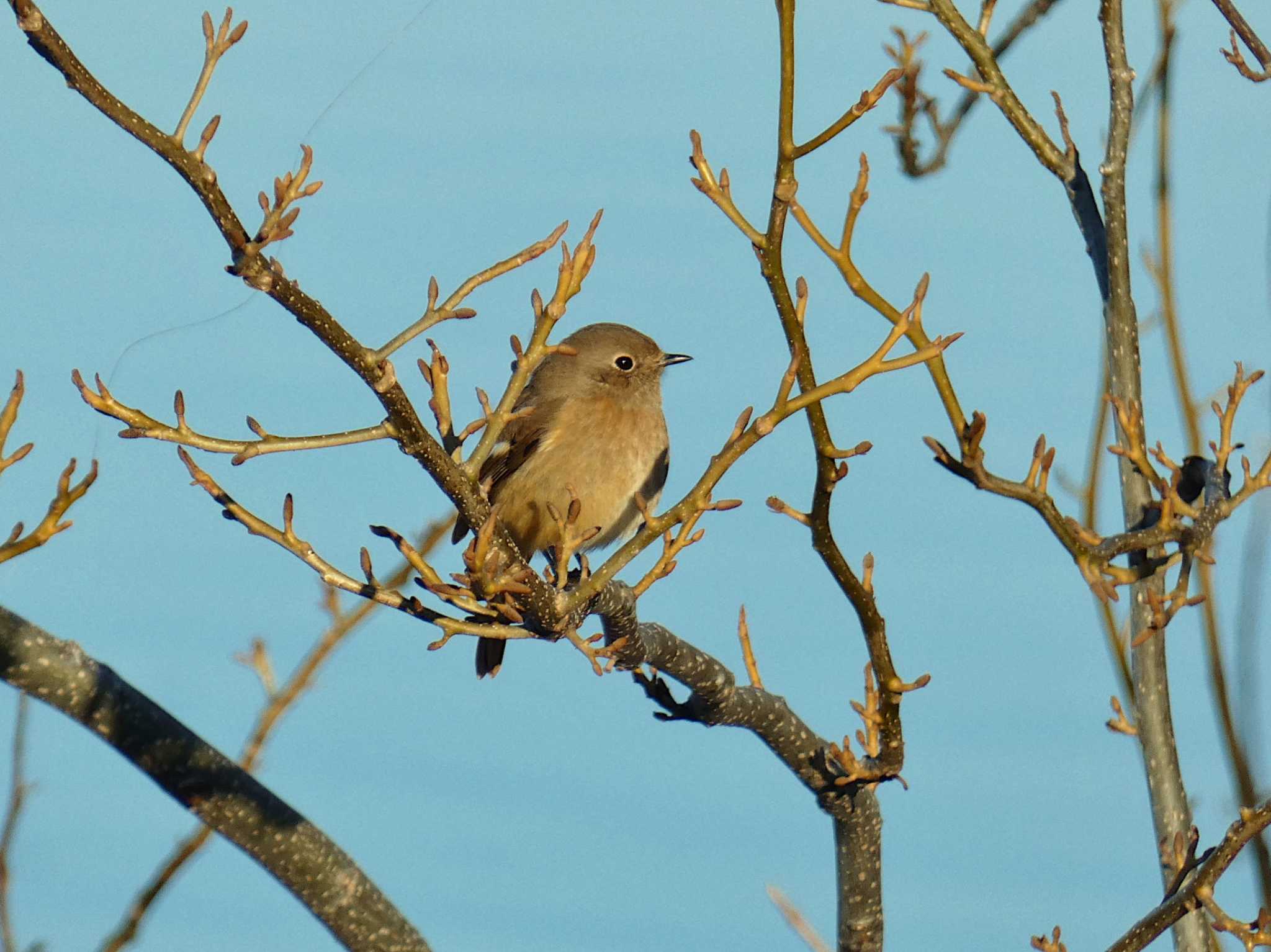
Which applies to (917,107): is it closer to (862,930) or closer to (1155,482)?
(1155,482)

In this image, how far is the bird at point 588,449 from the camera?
5.76 metres

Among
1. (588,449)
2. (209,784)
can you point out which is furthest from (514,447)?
(209,784)

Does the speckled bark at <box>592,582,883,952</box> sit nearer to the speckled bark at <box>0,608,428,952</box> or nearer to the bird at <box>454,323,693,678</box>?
the speckled bark at <box>0,608,428,952</box>

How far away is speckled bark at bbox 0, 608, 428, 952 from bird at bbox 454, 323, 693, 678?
77.7 inches

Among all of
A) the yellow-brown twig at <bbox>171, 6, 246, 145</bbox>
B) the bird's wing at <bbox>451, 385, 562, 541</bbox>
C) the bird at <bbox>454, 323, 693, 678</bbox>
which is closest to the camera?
the yellow-brown twig at <bbox>171, 6, 246, 145</bbox>

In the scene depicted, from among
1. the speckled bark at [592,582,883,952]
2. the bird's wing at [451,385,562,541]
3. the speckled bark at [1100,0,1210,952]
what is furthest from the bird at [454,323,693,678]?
the speckled bark at [1100,0,1210,952]

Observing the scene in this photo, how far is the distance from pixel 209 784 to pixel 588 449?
104 inches

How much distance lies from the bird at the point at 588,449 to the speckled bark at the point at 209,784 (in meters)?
1.97

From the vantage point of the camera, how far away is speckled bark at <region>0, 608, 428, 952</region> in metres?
3.38

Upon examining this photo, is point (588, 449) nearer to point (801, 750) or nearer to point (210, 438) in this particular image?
point (801, 750)

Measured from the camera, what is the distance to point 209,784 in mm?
3555

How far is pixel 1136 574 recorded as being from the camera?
13.3 feet

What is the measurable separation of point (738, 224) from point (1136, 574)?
153 centimetres

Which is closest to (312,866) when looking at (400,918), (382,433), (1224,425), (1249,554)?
(400,918)
